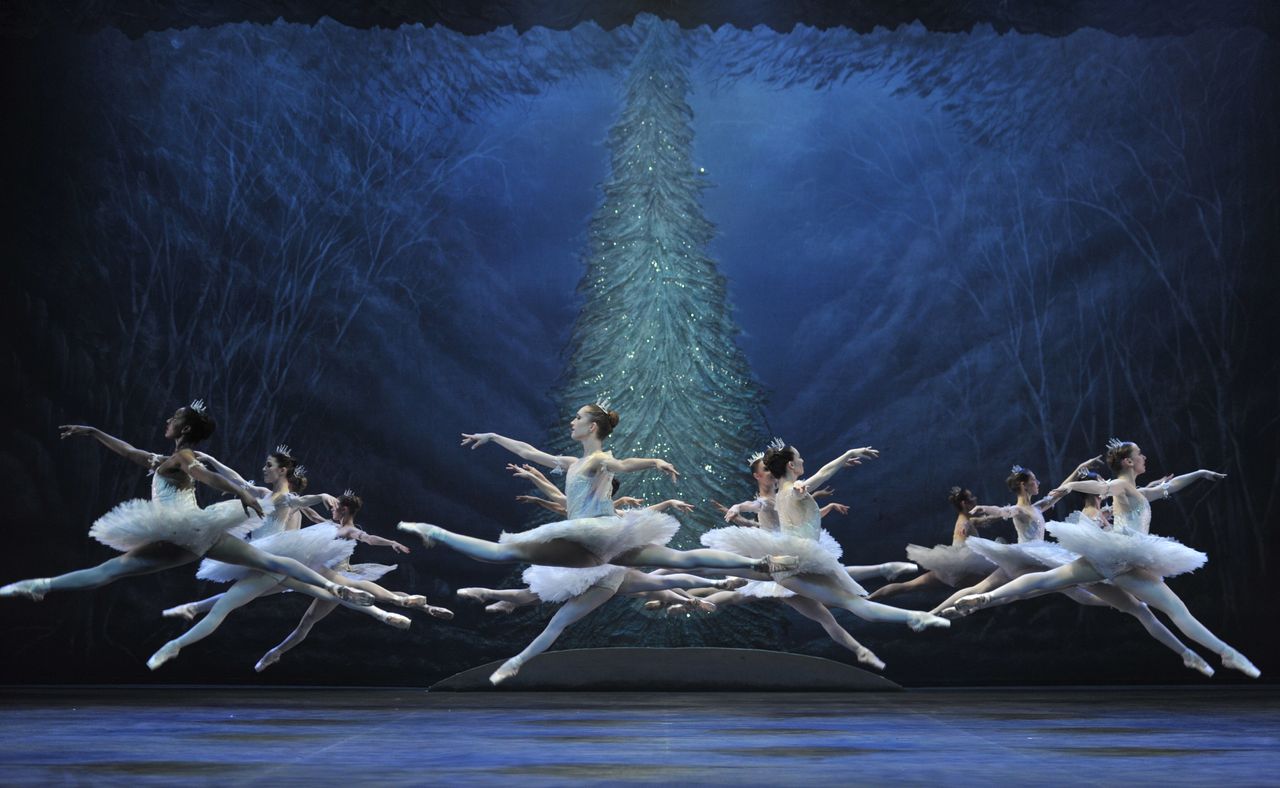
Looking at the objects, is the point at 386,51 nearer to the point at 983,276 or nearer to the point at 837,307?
the point at 837,307

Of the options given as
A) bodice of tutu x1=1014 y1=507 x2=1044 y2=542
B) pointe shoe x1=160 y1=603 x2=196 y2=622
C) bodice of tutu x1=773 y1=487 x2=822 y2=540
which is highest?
bodice of tutu x1=1014 y1=507 x2=1044 y2=542

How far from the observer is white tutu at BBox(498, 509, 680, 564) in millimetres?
6383

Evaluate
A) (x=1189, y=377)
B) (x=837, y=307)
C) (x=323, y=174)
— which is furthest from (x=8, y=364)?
(x=1189, y=377)

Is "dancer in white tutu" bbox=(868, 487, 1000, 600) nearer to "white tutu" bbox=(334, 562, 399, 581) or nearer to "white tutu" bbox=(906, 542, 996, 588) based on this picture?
"white tutu" bbox=(906, 542, 996, 588)

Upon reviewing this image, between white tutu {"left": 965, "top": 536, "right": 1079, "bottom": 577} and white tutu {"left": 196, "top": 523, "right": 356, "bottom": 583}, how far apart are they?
11.2 feet

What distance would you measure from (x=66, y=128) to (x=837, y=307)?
20.7 ft

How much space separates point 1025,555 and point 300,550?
3.91m

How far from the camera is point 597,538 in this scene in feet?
21.1

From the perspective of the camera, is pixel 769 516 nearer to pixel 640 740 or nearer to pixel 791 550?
pixel 791 550

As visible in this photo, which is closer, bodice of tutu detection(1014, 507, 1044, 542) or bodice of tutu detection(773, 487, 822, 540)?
bodice of tutu detection(773, 487, 822, 540)

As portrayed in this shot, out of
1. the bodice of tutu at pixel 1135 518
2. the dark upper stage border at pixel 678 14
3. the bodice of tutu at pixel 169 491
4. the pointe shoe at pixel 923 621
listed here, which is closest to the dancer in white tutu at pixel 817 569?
the pointe shoe at pixel 923 621

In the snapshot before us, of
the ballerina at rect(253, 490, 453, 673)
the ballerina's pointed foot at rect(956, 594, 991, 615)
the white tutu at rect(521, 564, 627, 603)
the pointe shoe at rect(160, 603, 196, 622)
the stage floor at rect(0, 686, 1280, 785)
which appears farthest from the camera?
the ballerina at rect(253, 490, 453, 673)

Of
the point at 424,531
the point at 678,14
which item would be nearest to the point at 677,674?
the point at 424,531

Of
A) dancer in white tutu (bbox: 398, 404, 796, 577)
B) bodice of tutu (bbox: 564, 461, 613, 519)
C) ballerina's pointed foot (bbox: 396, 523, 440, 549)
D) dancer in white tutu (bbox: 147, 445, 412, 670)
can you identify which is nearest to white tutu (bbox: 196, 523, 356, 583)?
dancer in white tutu (bbox: 147, 445, 412, 670)
